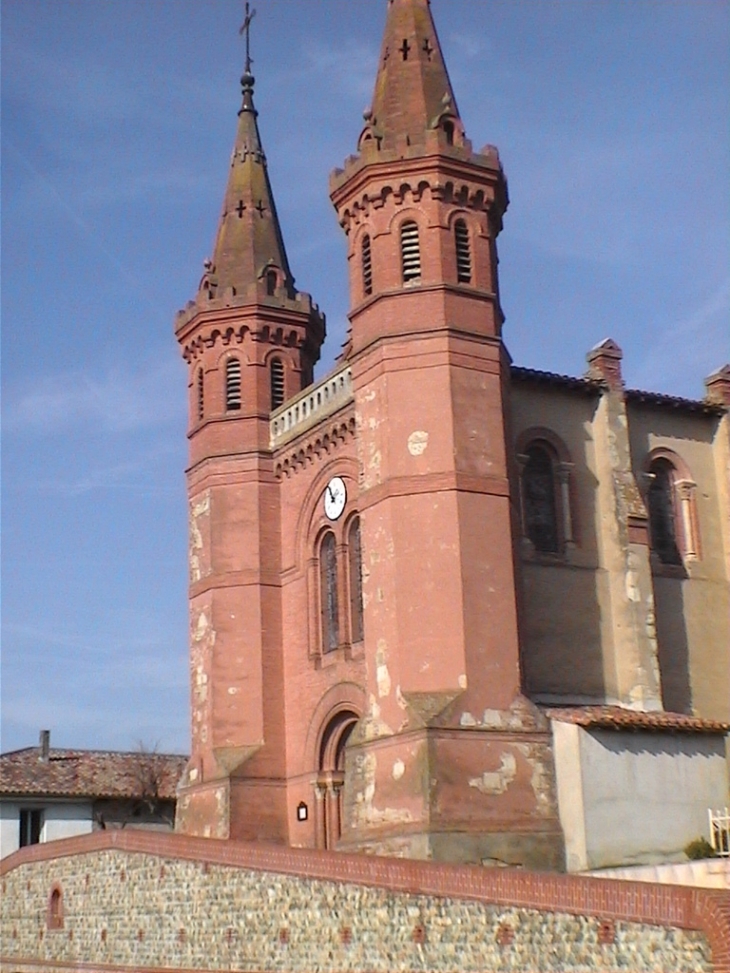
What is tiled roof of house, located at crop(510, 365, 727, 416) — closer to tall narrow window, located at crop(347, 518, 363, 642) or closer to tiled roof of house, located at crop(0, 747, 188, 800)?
tall narrow window, located at crop(347, 518, 363, 642)

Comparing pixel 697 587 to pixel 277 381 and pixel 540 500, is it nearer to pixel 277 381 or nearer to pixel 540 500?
pixel 540 500

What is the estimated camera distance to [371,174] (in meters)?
26.1

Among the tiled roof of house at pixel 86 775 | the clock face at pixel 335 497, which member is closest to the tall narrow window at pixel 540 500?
the clock face at pixel 335 497

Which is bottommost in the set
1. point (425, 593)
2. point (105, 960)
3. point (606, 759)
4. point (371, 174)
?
point (105, 960)

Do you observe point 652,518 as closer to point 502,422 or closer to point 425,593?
point 502,422

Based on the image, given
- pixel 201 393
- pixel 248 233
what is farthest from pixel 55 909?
pixel 248 233

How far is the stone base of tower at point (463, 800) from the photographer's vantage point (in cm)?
2198

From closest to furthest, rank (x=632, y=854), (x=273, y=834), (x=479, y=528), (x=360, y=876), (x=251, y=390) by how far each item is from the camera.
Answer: (x=360, y=876) → (x=632, y=854) → (x=479, y=528) → (x=273, y=834) → (x=251, y=390)

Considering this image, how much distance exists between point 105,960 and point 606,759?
9.35 meters

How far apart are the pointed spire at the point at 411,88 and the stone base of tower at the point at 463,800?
37.1 feet

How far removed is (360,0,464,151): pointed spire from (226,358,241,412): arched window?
6679 mm

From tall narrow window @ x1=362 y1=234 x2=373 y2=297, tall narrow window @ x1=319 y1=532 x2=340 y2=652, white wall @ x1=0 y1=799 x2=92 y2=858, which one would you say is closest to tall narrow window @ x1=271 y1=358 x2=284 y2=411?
tall narrow window @ x1=319 y1=532 x2=340 y2=652

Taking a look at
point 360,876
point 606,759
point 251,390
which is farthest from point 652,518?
point 360,876

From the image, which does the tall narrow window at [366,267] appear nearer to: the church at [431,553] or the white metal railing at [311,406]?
the church at [431,553]
